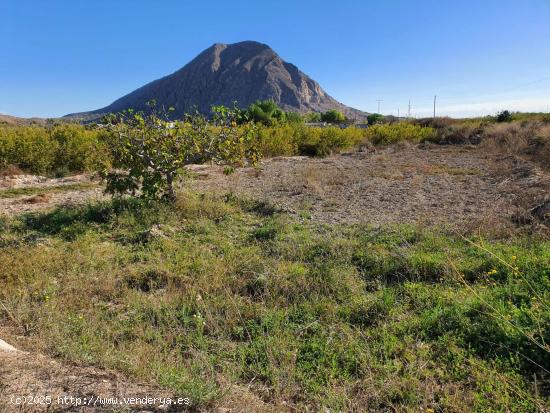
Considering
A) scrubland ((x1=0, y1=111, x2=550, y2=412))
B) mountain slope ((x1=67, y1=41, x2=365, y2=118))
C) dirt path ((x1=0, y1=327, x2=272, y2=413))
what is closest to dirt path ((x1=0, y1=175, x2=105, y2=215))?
scrubland ((x1=0, y1=111, x2=550, y2=412))

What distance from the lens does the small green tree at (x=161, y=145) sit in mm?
6199

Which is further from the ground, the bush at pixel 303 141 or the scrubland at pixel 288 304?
the bush at pixel 303 141

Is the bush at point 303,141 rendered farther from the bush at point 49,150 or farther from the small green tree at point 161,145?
the small green tree at point 161,145

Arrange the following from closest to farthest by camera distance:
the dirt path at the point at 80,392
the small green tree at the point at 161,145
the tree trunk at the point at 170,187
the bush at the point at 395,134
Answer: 1. the dirt path at the point at 80,392
2. the small green tree at the point at 161,145
3. the tree trunk at the point at 170,187
4. the bush at the point at 395,134

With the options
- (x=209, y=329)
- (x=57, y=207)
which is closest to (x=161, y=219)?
(x=57, y=207)

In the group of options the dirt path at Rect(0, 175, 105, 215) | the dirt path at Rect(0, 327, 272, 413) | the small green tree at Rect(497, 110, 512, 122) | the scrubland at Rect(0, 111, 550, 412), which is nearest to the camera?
the dirt path at Rect(0, 327, 272, 413)

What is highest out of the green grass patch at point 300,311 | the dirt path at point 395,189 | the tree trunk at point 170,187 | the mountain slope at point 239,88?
the mountain slope at point 239,88

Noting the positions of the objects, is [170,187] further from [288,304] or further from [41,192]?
[41,192]

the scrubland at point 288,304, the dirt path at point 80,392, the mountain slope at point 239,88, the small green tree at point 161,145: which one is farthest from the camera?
the mountain slope at point 239,88

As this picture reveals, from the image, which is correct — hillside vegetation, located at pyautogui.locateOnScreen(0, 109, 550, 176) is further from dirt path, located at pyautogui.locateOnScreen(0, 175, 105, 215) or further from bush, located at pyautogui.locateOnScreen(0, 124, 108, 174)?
dirt path, located at pyautogui.locateOnScreen(0, 175, 105, 215)

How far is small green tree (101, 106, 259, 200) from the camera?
244 inches

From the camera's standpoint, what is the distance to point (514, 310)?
9.32 ft

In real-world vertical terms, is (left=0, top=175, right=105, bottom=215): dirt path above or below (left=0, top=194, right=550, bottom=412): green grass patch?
above

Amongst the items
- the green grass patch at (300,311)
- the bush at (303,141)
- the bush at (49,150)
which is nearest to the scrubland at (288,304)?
the green grass patch at (300,311)
